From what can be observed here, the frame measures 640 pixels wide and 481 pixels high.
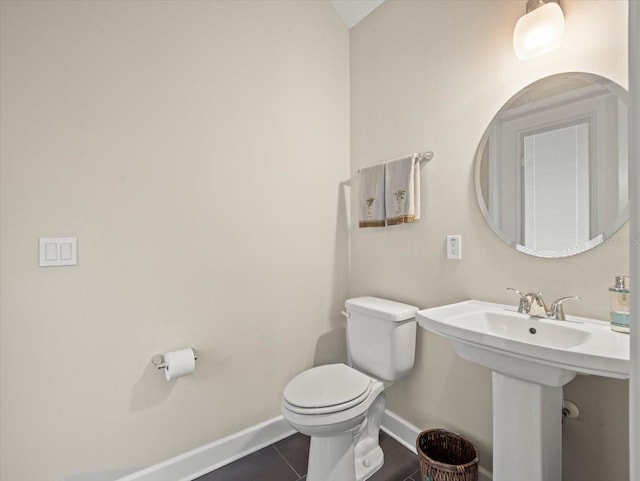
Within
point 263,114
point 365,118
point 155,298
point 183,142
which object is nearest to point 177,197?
point 183,142

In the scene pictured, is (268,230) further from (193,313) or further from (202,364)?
(202,364)

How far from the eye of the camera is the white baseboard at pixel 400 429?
1.85 metres

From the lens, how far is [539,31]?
4.17 ft

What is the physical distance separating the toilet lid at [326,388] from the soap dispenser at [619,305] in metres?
0.95

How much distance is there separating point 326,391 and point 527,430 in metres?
0.76

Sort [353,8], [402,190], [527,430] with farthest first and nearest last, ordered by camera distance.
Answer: [353,8], [402,190], [527,430]

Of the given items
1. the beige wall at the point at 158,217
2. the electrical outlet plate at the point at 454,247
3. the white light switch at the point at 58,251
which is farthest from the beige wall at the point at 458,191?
the white light switch at the point at 58,251

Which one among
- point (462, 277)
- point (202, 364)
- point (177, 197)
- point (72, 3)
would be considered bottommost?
point (202, 364)

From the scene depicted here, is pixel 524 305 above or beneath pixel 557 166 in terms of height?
beneath

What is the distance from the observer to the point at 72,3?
4.58ft

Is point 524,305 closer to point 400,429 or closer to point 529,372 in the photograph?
point 529,372

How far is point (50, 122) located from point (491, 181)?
1.86 meters

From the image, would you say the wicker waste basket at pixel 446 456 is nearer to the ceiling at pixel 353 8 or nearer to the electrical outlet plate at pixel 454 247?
the electrical outlet plate at pixel 454 247

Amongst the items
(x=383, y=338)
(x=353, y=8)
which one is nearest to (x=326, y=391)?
(x=383, y=338)
